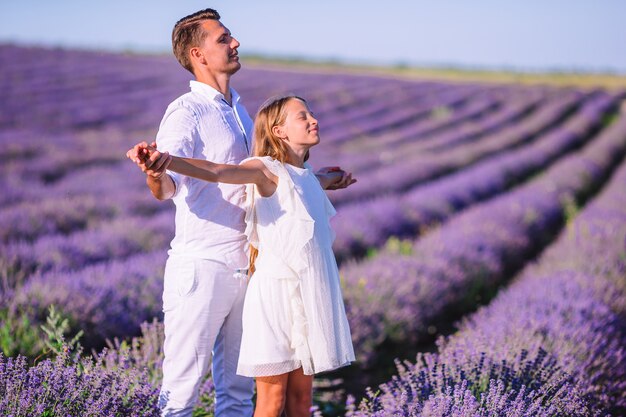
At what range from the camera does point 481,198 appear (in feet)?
30.7

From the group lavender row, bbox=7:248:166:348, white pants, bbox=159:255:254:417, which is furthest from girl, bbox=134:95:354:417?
lavender row, bbox=7:248:166:348

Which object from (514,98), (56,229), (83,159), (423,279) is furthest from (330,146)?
(514,98)

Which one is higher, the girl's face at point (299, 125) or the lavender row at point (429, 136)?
the girl's face at point (299, 125)

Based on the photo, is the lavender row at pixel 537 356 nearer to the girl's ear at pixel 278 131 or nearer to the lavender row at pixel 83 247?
the girl's ear at pixel 278 131

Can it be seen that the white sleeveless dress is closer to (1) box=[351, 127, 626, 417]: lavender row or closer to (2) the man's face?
(1) box=[351, 127, 626, 417]: lavender row

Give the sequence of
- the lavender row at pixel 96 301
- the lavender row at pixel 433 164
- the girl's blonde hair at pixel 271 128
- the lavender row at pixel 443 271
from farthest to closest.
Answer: the lavender row at pixel 433 164 → the lavender row at pixel 443 271 → the lavender row at pixel 96 301 → the girl's blonde hair at pixel 271 128

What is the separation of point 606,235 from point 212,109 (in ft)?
15.9

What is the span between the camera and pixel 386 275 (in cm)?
415

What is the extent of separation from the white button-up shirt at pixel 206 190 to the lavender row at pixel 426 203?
1.50 metres

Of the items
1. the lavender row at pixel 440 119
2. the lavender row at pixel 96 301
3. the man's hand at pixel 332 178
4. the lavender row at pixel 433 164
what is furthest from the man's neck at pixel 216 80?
the lavender row at pixel 440 119

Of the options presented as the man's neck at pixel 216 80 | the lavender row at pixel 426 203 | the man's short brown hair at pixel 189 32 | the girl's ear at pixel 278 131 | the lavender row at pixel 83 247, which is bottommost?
the lavender row at pixel 426 203

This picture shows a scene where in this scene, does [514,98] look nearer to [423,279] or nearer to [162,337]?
[423,279]

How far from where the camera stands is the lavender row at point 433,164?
29.2ft

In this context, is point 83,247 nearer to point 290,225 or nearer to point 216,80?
point 216,80
